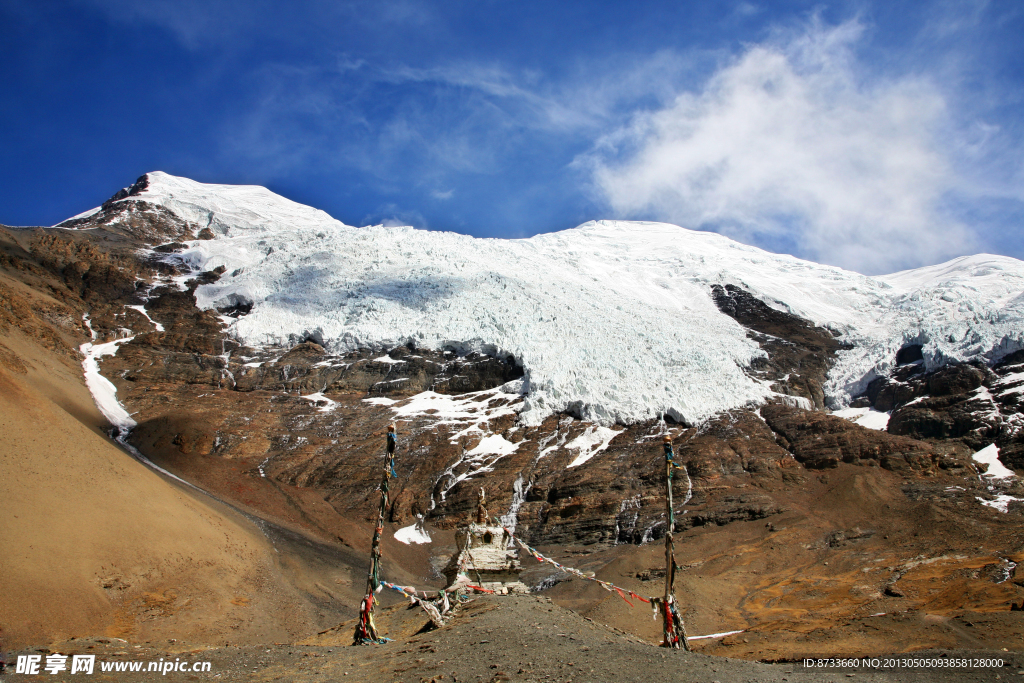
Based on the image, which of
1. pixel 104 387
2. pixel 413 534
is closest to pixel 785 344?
pixel 413 534

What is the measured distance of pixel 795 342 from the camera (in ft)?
266

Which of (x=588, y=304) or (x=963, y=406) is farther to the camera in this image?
(x=588, y=304)

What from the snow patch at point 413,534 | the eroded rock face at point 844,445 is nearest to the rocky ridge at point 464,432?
the eroded rock face at point 844,445

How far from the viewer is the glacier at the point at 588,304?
2544 inches

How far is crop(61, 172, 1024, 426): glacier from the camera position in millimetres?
64625

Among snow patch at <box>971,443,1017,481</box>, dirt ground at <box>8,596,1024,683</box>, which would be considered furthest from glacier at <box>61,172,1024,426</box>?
dirt ground at <box>8,596,1024,683</box>

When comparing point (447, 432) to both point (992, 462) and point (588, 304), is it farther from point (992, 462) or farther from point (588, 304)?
point (992, 462)

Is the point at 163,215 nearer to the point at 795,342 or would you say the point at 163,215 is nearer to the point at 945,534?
the point at 795,342

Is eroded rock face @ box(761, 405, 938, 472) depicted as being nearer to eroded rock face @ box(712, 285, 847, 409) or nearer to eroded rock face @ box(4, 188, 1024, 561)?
eroded rock face @ box(4, 188, 1024, 561)

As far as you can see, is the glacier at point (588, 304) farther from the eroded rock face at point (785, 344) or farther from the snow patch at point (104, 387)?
the snow patch at point (104, 387)

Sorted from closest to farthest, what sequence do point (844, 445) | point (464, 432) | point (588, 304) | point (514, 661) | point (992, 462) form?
point (514, 661)
point (992, 462)
point (844, 445)
point (464, 432)
point (588, 304)

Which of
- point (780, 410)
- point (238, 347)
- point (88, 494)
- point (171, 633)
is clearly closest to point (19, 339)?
point (238, 347)

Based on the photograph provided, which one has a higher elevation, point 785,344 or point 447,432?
point 785,344

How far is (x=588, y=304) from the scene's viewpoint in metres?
82.8
